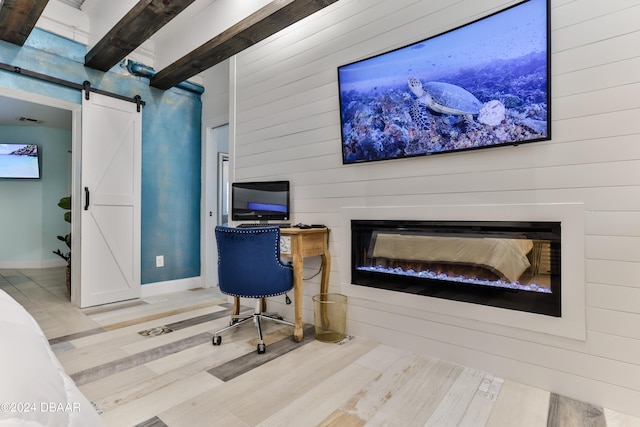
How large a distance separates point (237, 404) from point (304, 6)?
255 centimetres

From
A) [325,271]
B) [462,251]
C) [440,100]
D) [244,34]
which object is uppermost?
[244,34]

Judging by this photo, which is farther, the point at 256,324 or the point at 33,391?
the point at 256,324

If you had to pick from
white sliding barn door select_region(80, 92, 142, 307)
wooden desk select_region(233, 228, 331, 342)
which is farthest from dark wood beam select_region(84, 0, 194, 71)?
wooden desk select_region(233, 228, 331, 342)

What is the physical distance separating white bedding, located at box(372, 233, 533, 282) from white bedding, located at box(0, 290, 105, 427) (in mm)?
1952

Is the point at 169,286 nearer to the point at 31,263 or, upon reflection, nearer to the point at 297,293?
the point at 297,293

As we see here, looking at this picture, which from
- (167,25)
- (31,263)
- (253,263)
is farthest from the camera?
(31,263)

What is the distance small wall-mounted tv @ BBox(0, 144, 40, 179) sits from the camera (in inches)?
216

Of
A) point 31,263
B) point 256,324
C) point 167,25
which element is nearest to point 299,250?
point 256,324

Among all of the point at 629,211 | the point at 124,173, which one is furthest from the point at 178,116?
the point at 629,211

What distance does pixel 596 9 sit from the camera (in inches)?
63.4

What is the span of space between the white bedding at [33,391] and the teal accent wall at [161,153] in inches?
137

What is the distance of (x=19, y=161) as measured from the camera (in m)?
5.57

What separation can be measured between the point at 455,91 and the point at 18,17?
3354 mm

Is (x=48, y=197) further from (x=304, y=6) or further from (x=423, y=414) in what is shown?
(x=423, y=414)
